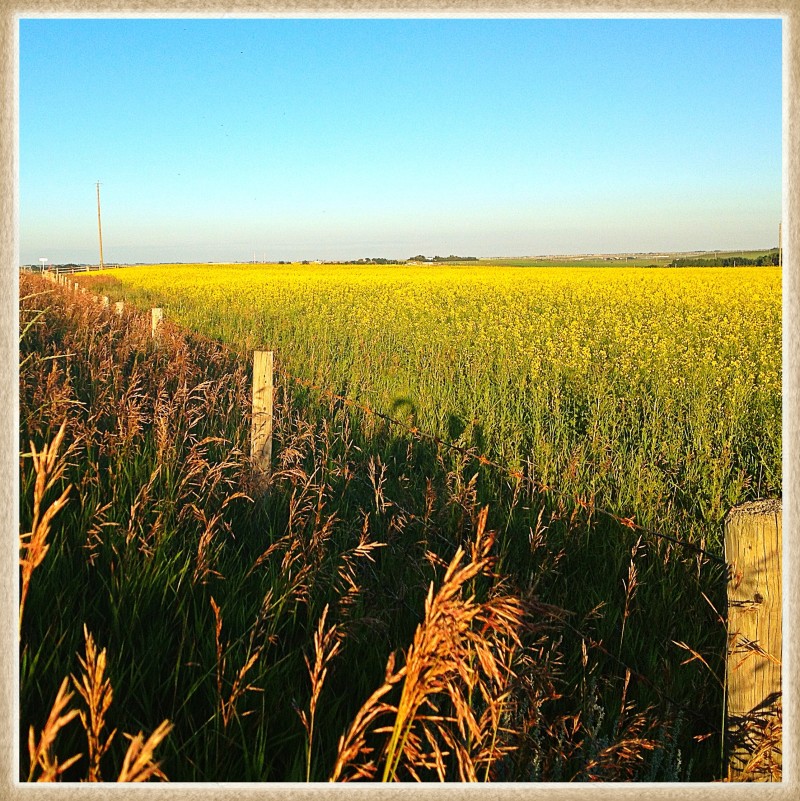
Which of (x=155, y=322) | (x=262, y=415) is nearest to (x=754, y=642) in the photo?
(x=262, y=415)

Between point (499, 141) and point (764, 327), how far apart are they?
563 centimetres

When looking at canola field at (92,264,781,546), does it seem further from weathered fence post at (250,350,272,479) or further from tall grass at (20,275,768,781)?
weathered fence post at (250,350,272,479)

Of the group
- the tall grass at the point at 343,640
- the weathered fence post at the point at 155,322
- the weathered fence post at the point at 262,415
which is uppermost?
the weathered fence post at the point at 155,322

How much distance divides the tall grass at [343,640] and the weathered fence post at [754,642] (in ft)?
0.43

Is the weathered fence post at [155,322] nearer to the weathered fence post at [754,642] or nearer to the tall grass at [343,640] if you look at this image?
the tall grass at [343,640]

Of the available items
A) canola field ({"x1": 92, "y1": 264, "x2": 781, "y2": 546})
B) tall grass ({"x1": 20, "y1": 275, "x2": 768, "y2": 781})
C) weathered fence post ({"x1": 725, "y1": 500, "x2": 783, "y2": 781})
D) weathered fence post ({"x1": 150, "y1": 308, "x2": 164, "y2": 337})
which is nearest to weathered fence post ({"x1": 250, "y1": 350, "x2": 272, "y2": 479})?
tall grass ({"x1": 20, "y1": 275, "x2": 768, "y2": 781})

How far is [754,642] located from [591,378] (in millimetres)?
4392

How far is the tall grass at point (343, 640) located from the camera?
51.1 inches

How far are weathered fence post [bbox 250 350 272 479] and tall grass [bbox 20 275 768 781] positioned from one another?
16cm

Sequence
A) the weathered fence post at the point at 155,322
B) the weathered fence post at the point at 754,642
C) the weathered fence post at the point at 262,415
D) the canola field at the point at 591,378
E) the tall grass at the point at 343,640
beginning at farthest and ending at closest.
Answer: the weathered fence post at the point at 155,322, the canola field at the point at 591,378, the weathered fence post at the point at 262,415, the weathered fence post at the point at 754,642, the tall grass at the point at 343,640

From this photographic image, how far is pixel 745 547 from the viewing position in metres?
1.53

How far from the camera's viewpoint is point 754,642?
158 cm

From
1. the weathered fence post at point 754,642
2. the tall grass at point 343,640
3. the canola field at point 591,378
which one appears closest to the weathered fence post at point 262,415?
the tall grass at point 343,640

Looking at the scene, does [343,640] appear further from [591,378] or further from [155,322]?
[155,322]
